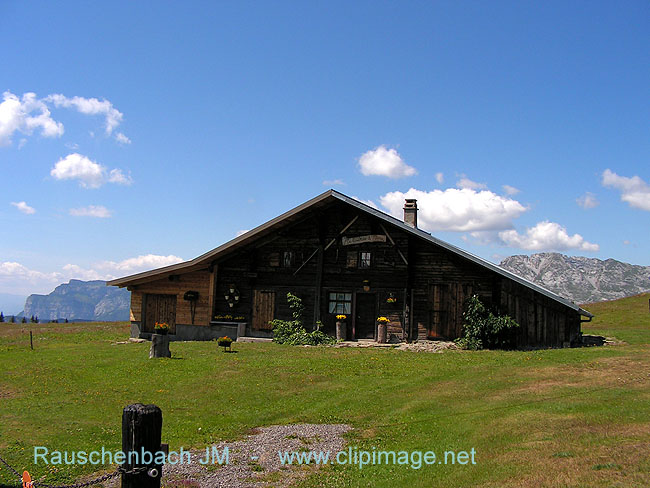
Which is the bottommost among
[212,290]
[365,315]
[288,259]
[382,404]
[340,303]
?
[382,404]

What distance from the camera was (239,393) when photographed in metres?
15.6

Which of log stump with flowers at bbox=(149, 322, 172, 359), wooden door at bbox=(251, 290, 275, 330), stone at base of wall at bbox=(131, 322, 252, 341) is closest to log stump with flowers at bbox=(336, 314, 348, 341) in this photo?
wooden door at bbox=(251, 290, 275, 330)

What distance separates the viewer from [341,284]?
27.9 m

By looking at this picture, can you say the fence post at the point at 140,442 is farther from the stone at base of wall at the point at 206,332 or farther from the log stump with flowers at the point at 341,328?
the stone at base of wall at the point at 206,332

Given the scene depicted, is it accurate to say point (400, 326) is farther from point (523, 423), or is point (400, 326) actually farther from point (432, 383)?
point (523, 423)

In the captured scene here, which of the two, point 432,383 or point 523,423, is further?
point 432,383

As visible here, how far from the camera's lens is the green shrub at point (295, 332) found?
26.9 m

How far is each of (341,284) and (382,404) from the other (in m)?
14.1

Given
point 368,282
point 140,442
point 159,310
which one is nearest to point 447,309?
point 368,282

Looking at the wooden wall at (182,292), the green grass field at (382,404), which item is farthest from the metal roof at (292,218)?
the green grass field at (382,404)

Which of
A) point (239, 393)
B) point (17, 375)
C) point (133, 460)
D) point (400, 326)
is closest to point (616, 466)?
point (133, 460)

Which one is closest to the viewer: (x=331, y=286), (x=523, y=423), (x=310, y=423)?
(x=523, y=423)

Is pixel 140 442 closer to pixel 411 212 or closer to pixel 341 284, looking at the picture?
pixel 341 284

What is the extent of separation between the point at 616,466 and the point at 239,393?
32.8 feet
